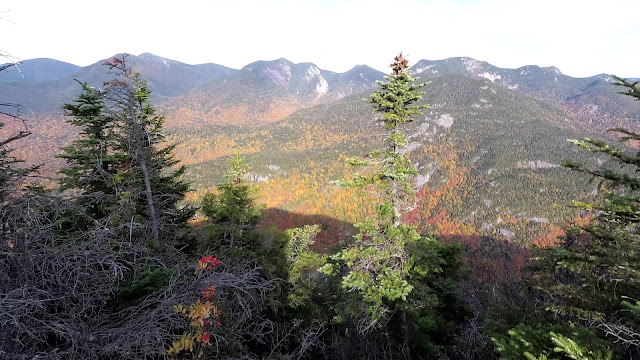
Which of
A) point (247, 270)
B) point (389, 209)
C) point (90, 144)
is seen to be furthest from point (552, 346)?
point (90, 144)

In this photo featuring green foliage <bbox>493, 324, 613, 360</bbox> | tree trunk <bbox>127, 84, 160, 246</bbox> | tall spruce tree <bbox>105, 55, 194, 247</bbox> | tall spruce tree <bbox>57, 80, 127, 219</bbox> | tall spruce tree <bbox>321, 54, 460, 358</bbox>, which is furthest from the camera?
tall spruce tree <bbox>57, 80, 127, 219</bbox>

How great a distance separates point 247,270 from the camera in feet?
17.8

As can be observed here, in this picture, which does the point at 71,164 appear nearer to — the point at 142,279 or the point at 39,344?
the point at 142,279

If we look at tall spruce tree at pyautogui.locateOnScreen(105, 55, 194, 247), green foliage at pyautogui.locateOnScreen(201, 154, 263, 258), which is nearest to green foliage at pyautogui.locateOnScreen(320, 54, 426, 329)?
green foliage at pyautogui.locateOnScreen(201, 154, 263, 258)

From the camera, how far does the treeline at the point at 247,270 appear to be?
3533mm

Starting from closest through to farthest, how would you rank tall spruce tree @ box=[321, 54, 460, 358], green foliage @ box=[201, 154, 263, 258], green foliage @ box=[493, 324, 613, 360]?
green foliage @ box=[493, 324, 613, 360]
tall spruce tree @ box=[321, 54, 460, 358]
green foliage @ box=[201, 154, 263, 258]

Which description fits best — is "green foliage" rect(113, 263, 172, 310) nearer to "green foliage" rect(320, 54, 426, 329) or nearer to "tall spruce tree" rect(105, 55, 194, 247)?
"tall spruce tree" rect(105, 55, 194, 247)

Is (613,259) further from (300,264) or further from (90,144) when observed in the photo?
(90,144)

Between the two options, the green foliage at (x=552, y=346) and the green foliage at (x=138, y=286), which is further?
the green foliage at (x=138, y=286)

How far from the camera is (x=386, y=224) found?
10.2 m

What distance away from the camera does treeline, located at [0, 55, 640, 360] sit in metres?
3.53

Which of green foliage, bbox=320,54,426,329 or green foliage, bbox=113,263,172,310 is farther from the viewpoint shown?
green foliage, bbox=320,54,426,329

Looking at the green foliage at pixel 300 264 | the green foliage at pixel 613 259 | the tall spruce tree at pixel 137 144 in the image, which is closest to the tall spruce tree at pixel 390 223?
the green foliage at pixel 300 264

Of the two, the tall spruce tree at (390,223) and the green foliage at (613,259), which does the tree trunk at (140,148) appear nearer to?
the tall spruce tree at (390,223)
